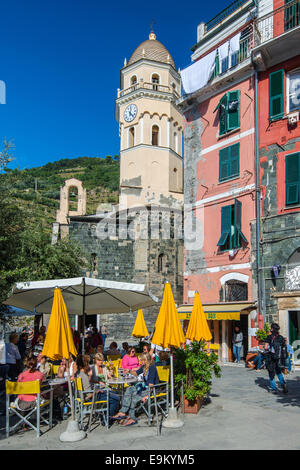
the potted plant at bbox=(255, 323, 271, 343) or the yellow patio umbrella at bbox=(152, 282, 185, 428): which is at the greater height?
the yellow patio umbrella at bbox=(152, 282, 185, 428)

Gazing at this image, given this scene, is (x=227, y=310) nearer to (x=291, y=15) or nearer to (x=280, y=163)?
(x=280, y=163)

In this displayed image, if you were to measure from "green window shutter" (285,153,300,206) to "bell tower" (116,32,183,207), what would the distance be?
17.4m

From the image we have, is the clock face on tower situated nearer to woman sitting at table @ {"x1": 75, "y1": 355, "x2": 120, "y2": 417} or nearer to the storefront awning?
the storefront awning

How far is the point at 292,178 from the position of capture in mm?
15461

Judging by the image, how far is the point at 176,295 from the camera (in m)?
29.5

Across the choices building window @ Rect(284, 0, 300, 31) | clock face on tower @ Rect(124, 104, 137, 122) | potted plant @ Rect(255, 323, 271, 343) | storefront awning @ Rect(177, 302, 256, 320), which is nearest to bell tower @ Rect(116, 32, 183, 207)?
clock face on tower @ Rect(124, 104, 137, 122)

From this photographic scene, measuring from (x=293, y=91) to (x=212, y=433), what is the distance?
1382 centimetres

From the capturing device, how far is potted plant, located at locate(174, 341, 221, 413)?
8227mm

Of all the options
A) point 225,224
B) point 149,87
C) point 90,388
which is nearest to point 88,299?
point 90,388

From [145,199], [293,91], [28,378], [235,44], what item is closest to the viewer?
[28,378]

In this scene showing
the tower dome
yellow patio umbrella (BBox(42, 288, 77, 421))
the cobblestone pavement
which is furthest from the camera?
the tower dome

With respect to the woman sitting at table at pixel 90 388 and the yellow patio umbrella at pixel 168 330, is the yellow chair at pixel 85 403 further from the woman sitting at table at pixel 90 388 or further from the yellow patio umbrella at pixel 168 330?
the yellow patio umbrella at pixel 168 330

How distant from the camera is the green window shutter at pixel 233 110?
1814 cm

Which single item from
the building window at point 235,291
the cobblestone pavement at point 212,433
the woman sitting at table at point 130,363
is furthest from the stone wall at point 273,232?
the woman sitting at table at point 130,363
